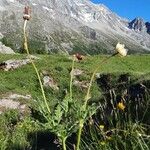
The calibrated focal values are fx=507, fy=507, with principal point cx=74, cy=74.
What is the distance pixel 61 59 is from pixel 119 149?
30458 millimetres

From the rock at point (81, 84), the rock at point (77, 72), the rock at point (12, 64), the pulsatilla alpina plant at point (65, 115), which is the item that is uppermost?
the pulsatilla alpina plant at point (65, 115)

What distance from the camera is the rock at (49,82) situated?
3017 cm

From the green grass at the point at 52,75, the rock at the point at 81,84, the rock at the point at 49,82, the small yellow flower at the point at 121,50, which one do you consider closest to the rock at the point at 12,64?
the green grass at the point at 52,75

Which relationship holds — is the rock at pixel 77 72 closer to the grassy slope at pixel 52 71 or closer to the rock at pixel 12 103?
the grassy slope at pixel 52 71

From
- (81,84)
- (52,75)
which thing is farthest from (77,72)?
(81,84)

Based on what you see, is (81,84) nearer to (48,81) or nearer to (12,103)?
(48,81)

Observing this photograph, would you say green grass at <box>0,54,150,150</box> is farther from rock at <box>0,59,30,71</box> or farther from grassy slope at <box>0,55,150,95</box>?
rock at <box>0,59,30,71</box>

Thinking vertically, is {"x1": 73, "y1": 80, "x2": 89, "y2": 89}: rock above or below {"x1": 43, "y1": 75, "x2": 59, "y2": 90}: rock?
above

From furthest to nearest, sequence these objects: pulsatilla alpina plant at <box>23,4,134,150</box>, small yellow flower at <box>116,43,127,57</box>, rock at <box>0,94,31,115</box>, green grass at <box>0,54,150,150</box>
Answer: rock at <box>0,94,31,115</box> < green grass at <box>0,54,150,150</box> < pulsatilla alpina plant at <box>23,4,134,150</box> < small yellow flower at <box>116,43,127,57</box>

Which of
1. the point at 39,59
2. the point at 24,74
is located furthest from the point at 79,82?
the point at 39,59

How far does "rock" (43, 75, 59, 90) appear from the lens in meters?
30.2

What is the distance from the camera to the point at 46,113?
23.2ft

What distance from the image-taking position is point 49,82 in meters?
30.8

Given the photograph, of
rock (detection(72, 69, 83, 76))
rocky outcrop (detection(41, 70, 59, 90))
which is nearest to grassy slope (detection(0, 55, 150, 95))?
rocky outcrop (detection(41, 70, 59, 90))
